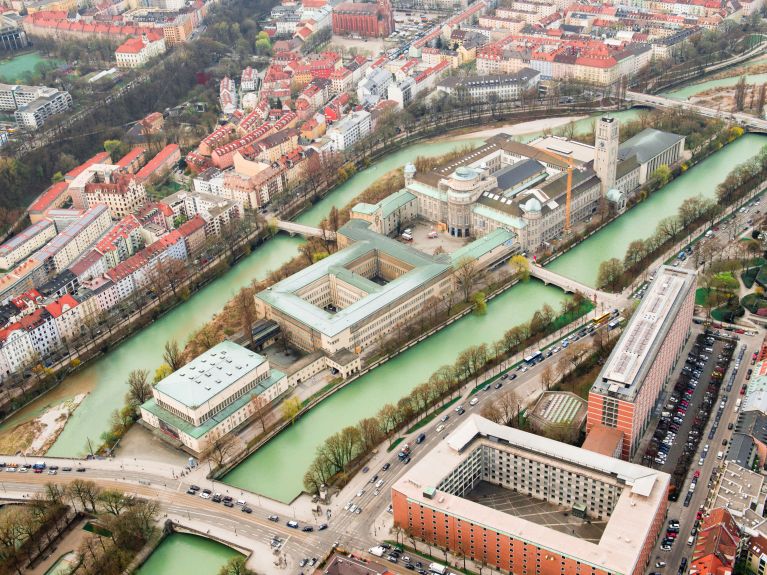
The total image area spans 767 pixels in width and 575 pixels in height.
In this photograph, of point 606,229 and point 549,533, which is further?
point 606,229

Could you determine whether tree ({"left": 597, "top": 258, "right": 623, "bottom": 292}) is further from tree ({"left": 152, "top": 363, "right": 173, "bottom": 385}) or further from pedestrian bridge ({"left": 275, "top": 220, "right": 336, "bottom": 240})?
tree ({"left": 152, "top": 363, "right": 173, "bottom": 385})

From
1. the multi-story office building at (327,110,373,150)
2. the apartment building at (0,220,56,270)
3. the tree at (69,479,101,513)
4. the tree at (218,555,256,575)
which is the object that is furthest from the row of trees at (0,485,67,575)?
the multi-story office building at (327,110,373,150)

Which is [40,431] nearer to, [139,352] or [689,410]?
[139,352]

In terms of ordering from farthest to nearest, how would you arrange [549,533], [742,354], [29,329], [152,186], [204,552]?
[152,186]
[29,329]
[742,354]
[204,552]
[549,533]

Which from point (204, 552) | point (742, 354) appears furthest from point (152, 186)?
point (742, 354)

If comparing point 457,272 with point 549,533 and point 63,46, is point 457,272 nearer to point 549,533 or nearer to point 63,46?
point 549,533

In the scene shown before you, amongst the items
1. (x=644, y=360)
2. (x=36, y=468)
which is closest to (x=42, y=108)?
(x=36, y=468)
